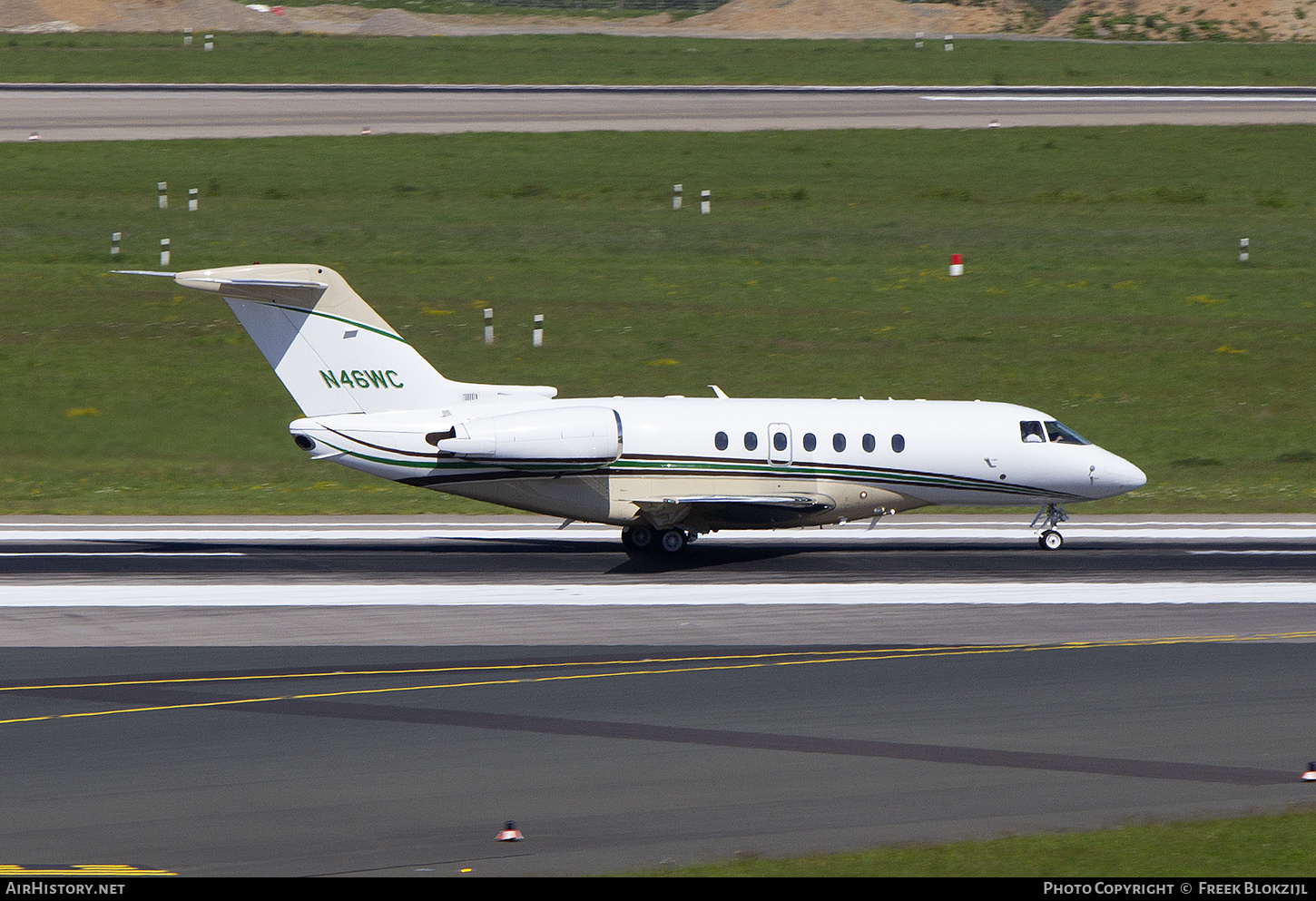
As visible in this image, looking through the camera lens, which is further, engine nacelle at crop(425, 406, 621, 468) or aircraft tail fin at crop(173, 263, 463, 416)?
aircraft tail fin at crop(173, 263, 463, 416)

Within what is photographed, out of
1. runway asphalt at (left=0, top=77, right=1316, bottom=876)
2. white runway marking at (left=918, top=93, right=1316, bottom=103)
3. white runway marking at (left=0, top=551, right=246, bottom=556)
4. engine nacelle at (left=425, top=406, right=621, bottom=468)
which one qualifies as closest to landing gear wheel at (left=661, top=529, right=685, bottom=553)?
runway asphalt at (left=0, top=77, right=1316, bottom=876)

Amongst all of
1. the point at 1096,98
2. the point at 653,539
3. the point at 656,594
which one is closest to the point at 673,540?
the point at 653,539

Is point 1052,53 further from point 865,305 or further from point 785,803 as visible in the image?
point 785,803

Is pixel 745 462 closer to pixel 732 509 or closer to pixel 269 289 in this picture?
pixel 732 509

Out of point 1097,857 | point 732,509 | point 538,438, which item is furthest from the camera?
point 732,509

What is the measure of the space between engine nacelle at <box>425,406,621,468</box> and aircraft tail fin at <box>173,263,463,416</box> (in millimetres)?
1670

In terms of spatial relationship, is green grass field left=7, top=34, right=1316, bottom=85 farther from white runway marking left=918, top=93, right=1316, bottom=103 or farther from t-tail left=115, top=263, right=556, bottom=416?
t-tail left=115, top=263, right=556, bottom=416

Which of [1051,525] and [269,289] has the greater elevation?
[269,289]

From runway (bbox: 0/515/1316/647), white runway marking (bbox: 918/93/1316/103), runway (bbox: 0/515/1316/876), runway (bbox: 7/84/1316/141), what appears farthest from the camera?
white runway marking (bbox: 918/93/1316/103)

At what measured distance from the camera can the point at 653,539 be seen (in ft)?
92.7

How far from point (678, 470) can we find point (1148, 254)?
2966 cm

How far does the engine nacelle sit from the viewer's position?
87.3 feet

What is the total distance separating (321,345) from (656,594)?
7.96 metres

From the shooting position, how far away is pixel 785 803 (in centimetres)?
1444
